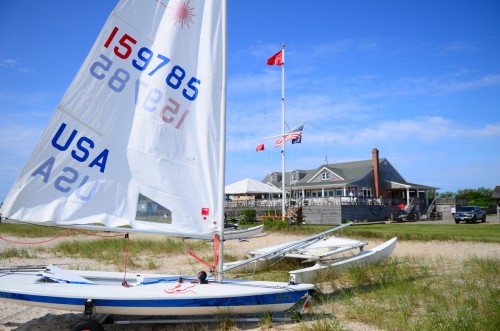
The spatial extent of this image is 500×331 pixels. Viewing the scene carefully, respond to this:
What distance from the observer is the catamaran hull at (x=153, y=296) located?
5.08 m

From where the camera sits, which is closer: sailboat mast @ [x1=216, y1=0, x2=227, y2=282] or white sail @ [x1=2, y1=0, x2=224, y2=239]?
white sail @ [x1=2, y1=0, x2=224, y2=239]

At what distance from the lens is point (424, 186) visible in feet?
141

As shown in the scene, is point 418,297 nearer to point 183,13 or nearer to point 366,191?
point 183,13

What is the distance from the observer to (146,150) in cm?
601

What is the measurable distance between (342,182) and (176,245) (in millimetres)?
27278

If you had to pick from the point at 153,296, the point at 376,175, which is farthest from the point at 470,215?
the point at 153,296

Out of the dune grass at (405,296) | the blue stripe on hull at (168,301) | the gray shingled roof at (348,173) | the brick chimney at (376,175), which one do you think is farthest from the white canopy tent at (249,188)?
the blue stripe on hull at (168,301)

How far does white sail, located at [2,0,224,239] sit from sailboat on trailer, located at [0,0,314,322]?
15 millimetres

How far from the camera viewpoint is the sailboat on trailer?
5.52 m

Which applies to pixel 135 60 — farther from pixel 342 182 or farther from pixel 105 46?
pixel 342 182

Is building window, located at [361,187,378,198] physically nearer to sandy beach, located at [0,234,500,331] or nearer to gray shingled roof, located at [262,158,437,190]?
gray shingled roof, located at [262,158,437,190]

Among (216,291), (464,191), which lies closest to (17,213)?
(216,291)

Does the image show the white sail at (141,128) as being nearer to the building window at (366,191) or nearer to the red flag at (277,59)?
the red flag at (277,59)

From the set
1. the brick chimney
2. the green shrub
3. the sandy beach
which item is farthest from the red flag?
the brick chimney
